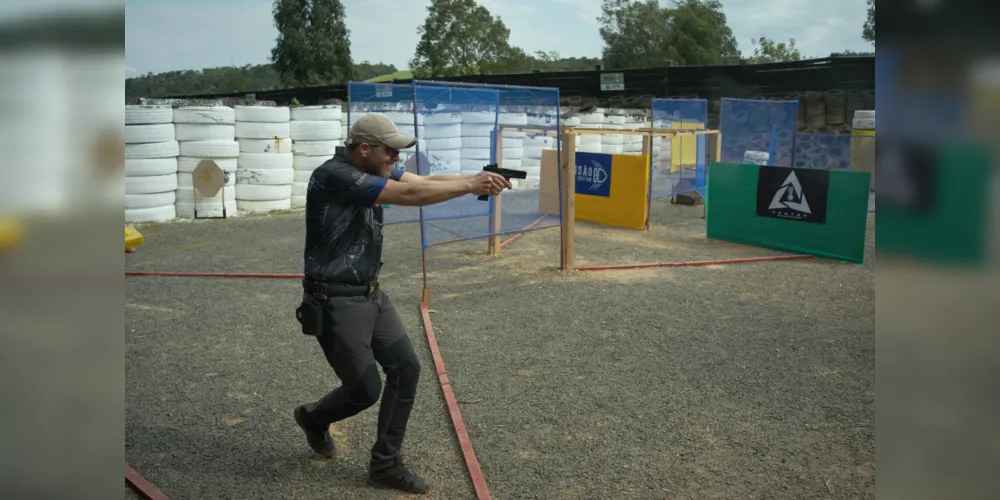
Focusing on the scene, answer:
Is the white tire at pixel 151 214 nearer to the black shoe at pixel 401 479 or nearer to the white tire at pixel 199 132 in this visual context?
the white tire at pixel 199 132

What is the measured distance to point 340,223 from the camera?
422 cm

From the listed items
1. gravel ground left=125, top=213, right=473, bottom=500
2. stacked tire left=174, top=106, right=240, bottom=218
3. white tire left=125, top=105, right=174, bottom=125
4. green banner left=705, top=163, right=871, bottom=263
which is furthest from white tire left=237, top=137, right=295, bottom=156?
green banner left=705, top=163, right=871, bottom=263

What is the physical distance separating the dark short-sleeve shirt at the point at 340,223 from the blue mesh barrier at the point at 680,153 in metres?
12.0

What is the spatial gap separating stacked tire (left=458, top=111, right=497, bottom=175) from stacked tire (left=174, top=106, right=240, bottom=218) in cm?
668

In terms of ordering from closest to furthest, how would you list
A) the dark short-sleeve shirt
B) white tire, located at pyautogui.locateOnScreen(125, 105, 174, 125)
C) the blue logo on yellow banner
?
the dark short-sleeve shirt < the blue logo on yellow banner < white tire, located at pyautogui.locateOnScreen(125, 105, 174, 125)

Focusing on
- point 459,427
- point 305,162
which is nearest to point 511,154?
point 305,162

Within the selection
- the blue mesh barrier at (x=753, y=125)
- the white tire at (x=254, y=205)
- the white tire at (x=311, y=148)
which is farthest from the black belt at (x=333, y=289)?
the blue mesh barrier at (x=753, y=125)

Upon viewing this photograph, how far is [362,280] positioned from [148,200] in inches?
463

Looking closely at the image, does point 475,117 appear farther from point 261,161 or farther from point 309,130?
point 309,130

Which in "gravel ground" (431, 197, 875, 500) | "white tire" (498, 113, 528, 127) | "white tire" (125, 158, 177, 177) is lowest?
"gravel ground" (431, 197, 875, 500)

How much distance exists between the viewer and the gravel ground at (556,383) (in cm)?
456

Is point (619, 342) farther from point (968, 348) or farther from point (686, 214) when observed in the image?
point (686, 214)

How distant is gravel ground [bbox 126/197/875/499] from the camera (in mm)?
4562

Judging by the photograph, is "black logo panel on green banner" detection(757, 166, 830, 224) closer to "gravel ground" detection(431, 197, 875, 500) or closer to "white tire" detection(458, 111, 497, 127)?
"gravel ground" detection(431, 197, 875, 500)
